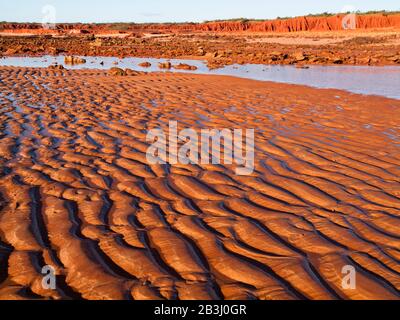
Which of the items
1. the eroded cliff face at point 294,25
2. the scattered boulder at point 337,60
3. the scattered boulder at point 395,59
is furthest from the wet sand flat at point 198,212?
the eroded cliff face at point 294,25

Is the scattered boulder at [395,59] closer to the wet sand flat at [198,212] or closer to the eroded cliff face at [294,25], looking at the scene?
the wet sand flat at [198,212]

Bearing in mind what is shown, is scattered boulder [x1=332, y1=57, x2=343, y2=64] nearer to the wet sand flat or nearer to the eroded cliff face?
the wet sand flat

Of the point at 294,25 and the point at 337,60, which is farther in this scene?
the point at 294,25

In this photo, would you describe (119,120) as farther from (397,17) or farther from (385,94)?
(397,17)

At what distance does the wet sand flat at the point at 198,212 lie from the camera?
2.58m

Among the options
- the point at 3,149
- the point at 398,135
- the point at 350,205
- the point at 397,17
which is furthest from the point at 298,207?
the point at 397,17

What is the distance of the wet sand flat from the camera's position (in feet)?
8.46

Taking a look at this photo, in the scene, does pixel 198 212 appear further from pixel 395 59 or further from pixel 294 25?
pixel 294 25

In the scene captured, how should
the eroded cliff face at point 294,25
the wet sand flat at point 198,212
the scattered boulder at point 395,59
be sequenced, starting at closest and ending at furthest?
1. the wet sand flat at point 198,212
2. the scattered boulder at point 395,59
3. the eroded cliff face at point 294,25

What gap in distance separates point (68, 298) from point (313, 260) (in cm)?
173

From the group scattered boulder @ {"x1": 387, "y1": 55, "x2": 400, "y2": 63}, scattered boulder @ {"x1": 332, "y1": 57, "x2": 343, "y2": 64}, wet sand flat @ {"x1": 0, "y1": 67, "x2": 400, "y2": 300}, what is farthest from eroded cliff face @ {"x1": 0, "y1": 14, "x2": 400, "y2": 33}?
wet sand flat @ {"x1": 0, "y1": 67, "x2": 400, "y2": 300}

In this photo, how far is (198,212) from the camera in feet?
11.7

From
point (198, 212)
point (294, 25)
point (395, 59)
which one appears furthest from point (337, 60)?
point (294, 25)
